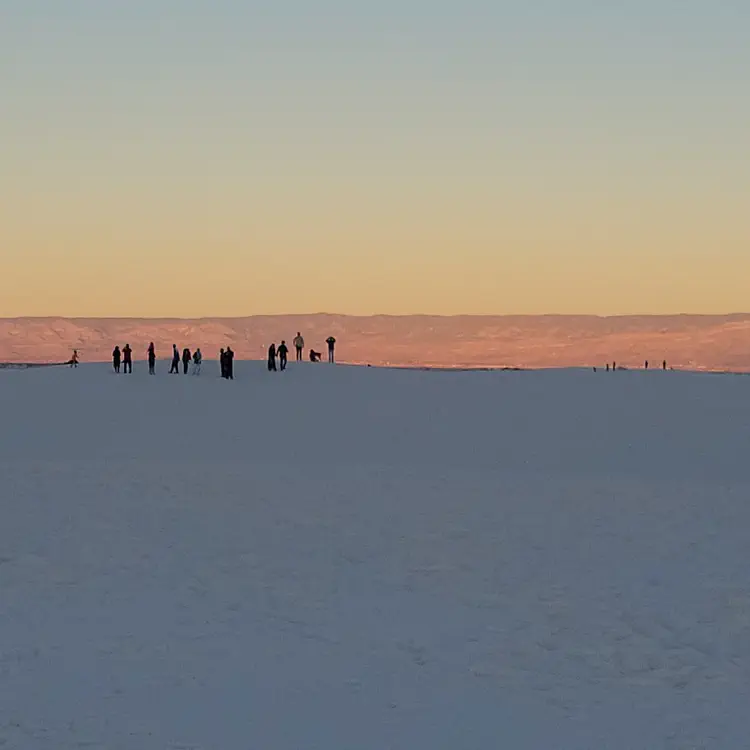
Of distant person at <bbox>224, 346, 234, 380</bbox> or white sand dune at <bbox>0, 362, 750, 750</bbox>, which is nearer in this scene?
white sand dune at <bbox>0, 362, 750, 750</bbox>

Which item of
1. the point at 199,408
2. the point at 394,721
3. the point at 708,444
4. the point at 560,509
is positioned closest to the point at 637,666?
the point at 394,721

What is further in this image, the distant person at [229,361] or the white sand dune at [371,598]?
the distant person at [229,361]

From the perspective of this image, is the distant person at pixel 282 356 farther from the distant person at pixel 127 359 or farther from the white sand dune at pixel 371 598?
the white sand dune at pixel 371 598

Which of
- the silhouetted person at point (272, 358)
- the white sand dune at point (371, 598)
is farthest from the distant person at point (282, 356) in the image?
the white sand dune at point (371, 598)

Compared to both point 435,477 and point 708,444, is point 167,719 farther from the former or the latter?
point 708,444

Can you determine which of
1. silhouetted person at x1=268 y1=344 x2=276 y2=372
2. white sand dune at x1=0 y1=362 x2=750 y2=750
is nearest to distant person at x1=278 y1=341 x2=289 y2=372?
silhouetted person at x1=268 y1=344 x2=276 y2=372

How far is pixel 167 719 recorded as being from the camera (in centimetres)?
1190

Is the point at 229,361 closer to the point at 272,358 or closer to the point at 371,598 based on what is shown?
the point at 272,358

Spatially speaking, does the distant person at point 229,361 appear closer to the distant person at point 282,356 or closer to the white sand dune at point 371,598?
the distant person at point 282,356

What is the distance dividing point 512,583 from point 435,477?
9073 millimetres

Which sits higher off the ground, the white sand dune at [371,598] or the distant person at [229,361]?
the distant person at [229,361]

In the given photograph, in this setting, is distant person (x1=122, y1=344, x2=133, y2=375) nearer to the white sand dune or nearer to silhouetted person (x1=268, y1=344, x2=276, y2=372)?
silhouetted person (x1=268, y1=344, x2=276, y2=372)

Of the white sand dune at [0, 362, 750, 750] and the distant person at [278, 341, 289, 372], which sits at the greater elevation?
the distant person at [278, 341, 289, 372]

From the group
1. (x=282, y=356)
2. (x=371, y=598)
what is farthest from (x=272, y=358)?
(x=371, y=598)
